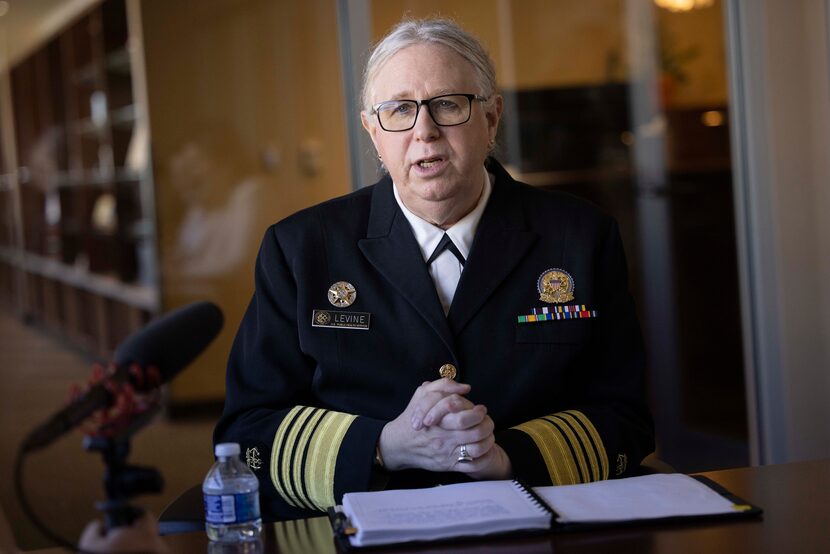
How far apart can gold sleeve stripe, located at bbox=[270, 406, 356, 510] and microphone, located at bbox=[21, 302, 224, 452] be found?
52 cm

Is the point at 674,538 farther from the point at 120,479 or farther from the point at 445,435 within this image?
the point at 120,479

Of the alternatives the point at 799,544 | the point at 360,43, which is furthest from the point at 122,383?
the point at 360,43

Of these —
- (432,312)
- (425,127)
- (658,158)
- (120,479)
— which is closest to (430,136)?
(425,127)

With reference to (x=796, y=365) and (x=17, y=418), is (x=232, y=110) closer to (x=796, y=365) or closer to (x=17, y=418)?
(x=17, y=418)

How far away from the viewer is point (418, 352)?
1.78 meters

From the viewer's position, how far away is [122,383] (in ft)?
3.38

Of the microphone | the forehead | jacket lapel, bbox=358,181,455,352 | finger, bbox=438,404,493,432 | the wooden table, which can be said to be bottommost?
the wooden table

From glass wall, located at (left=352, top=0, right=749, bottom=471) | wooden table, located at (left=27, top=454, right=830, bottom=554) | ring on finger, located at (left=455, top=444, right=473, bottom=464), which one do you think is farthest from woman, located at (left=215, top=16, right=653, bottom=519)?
glass wall, located at (left=352, top=0, right=749, bottom=471)

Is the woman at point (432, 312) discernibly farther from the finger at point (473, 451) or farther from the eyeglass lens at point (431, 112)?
the finger at point (473, 451)

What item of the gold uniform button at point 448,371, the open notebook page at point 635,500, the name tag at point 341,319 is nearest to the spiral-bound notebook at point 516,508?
the open notebook page at point 635,500

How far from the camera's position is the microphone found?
99cm

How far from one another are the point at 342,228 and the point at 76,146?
160cm

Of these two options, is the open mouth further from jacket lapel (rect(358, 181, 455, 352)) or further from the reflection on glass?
the reflection on glass

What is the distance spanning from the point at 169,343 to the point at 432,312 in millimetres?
747
